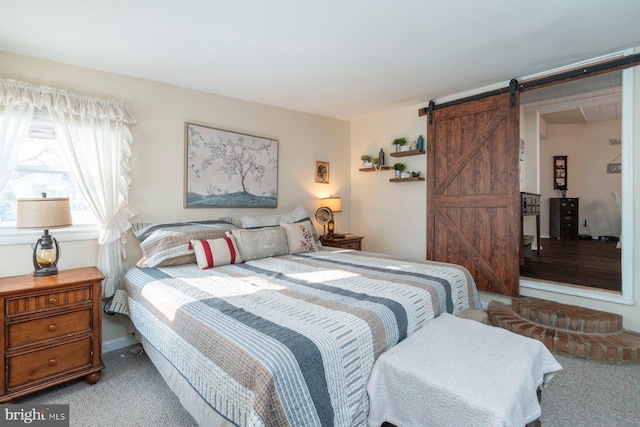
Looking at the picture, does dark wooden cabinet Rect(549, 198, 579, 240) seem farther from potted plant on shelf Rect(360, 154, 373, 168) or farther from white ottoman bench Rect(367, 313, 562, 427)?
white ottoman bench Rect(367, 313, 562, 427)

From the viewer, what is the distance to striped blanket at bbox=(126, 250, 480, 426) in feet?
3.88

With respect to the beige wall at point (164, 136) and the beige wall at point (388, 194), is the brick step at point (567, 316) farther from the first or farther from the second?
the beige wall at point (164, 136)

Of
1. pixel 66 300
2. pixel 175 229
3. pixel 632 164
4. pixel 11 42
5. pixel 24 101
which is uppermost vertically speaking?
pixel 11 42

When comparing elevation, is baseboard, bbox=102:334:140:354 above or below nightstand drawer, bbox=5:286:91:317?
below

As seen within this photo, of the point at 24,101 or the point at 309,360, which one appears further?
the point at 24,101

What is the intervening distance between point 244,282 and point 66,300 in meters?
1.20

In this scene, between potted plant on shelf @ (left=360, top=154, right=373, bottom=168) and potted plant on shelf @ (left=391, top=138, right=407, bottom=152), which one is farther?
potted plant on shelf @ (left=360, top=154, right=373, bottom=168)

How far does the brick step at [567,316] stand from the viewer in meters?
2.64

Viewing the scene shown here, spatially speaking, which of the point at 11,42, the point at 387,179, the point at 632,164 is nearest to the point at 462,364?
the point at 632,164

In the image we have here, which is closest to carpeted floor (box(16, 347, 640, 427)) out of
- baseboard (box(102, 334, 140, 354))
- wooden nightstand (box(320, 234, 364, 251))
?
baseboard (box(102, 334, 140, 354))

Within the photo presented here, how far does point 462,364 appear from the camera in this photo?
141 centimetres

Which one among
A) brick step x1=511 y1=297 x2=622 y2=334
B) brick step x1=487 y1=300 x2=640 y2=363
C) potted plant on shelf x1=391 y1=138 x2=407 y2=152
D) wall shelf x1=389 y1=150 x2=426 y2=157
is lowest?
brick step x1=487 y1=300 x2=640 y2=363

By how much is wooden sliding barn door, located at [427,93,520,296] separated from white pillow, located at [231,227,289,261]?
192 centimetres

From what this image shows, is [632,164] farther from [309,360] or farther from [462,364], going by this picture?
[309,360]
